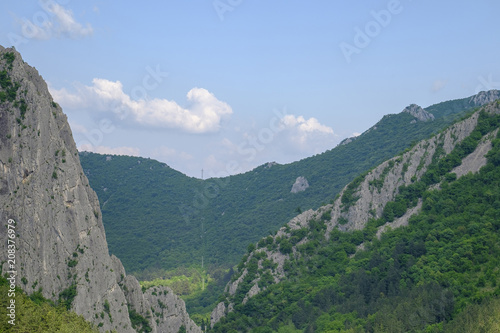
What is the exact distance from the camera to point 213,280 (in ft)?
644

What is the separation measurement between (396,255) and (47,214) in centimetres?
6220

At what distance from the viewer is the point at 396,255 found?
3912 inches

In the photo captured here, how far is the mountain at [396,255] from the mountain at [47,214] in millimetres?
31709

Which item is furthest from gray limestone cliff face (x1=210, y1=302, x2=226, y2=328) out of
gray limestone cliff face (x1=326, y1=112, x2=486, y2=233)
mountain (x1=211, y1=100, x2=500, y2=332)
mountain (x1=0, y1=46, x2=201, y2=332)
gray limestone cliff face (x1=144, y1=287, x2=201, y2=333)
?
gray limestone cliff face (x1=326, y1=112, x2=486, y2=233)

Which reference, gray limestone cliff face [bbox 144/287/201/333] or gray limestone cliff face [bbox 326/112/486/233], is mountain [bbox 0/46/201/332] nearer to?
gray limestone cliff face [bbox 144/287/201/333]

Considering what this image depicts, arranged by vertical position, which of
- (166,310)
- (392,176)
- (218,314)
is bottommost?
(218,314)

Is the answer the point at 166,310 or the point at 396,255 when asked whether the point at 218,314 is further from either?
the point at 396,255

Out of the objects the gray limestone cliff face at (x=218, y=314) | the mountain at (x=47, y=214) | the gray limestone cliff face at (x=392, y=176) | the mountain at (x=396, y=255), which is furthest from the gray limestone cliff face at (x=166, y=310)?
the gray limestone cliff face at (x=392, y=176)

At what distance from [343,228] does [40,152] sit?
67.3 metres

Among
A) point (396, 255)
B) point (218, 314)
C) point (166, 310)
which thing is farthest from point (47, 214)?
point (396, 255)

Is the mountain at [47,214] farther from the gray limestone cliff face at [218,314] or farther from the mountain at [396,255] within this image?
the mountain at [396,255]

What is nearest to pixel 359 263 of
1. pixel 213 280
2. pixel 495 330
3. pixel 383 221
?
pixel 383 221

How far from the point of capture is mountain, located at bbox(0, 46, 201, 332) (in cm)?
8200

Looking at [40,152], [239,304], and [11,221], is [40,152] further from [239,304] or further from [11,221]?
[239,304]
